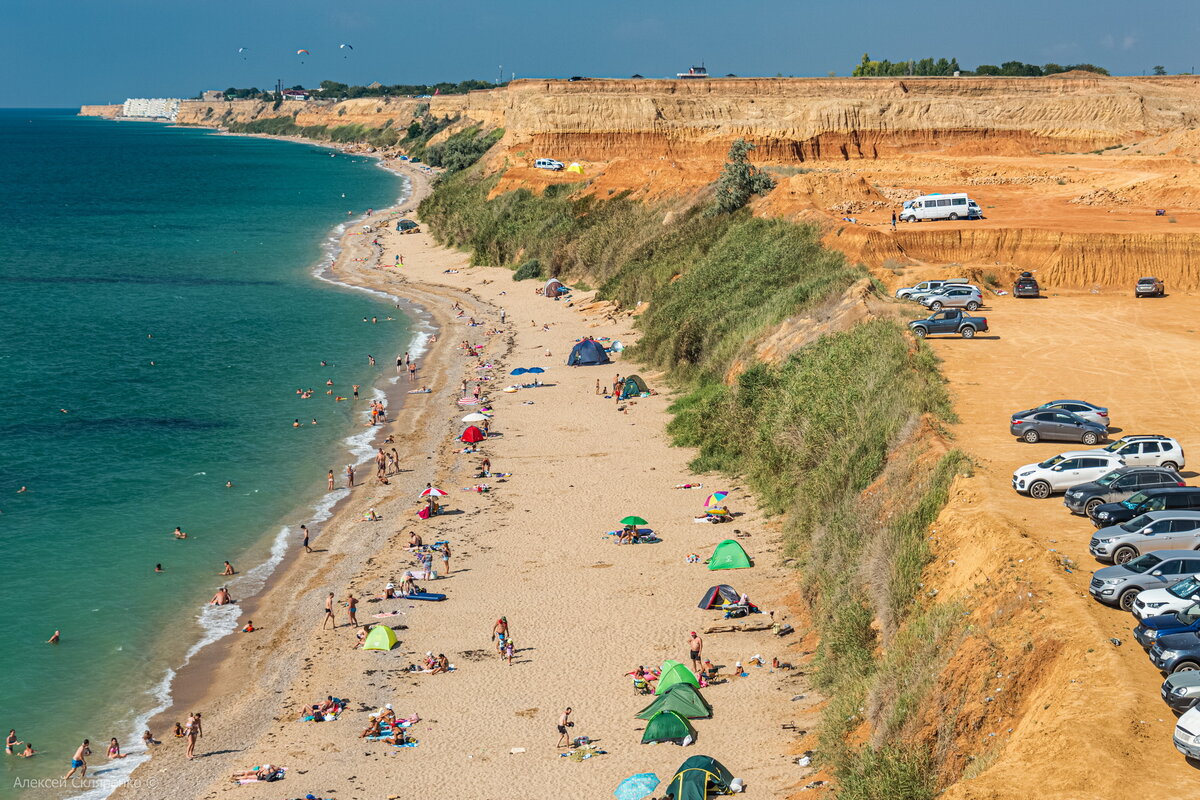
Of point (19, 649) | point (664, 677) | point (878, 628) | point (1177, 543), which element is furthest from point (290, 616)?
point (1177, 543)

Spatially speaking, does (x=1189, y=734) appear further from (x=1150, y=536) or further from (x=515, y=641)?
(x=515, y=641)

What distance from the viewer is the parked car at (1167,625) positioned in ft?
53.1

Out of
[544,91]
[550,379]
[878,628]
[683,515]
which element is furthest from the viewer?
[544,91]

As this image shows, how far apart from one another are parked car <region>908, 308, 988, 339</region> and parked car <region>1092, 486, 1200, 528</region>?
16.6 metres

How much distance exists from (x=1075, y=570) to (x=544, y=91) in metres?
85.3

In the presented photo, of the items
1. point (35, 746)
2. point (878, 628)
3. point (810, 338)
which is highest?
point (810, 338)

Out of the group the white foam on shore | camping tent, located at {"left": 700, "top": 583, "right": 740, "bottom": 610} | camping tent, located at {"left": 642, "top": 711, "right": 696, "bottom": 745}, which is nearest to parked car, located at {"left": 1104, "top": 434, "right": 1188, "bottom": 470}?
camping tent, located at {"left": 700, "top": 583, "right": 740, "bottom": 610}

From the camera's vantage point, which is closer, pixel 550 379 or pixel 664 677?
pixel 664 677

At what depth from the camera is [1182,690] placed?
576 inches

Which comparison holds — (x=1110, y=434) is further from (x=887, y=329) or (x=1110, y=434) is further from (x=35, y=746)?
(x=35, y=746)

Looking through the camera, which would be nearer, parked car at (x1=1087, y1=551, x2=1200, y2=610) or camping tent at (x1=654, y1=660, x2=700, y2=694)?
parked car at (x1=1087, y1=551, x2=1200, y2=610)

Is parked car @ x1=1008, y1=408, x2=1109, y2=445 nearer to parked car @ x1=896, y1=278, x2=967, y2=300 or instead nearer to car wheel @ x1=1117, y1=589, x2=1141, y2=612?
car wheel @ x1=1117, y1=589, x2=1141, y2=612

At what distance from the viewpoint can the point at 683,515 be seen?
34156 mm

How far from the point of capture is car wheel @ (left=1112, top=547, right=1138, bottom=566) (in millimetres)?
19641
